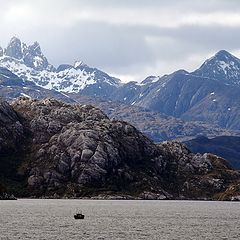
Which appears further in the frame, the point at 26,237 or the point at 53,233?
the point at 53,233

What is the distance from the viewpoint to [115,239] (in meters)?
174

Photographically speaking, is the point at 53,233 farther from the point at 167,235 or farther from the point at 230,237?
the point at 230,237

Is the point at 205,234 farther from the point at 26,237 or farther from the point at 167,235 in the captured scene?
the point at 26,237

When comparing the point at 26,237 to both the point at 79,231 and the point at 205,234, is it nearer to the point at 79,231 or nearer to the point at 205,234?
the point at 79,231

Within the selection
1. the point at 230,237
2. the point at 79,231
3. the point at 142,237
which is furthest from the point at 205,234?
the point at 79,231

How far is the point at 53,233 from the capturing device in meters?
187

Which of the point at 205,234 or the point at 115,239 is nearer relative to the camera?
the point at 115,239

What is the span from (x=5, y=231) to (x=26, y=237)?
20.8m

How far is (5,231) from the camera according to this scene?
19050cm

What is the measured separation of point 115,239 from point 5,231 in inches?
1547

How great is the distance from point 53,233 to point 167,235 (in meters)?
36.3

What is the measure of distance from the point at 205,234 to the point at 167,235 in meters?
14.1

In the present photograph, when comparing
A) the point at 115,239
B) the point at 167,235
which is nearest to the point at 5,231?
the point at 115,239

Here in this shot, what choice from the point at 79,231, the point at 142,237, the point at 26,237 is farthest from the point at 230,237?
the point at 26,237
